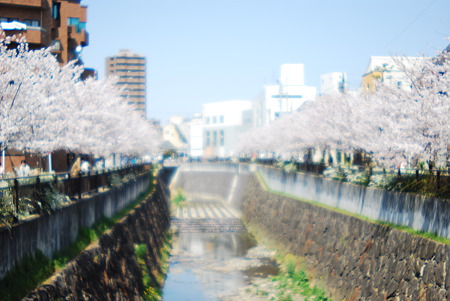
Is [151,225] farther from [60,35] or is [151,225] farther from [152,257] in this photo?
[60,35]

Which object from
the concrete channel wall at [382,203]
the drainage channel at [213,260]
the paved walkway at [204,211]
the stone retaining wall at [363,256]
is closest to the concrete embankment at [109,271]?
the drainage channel at [213,260]

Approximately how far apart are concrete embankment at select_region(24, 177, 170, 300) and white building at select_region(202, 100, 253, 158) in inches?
4782

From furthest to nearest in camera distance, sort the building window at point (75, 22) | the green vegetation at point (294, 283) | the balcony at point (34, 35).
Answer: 1. the building window at point (75, 22)
2. the balcony at point (34, 35)
3. the green vegetation at point (294, 283)

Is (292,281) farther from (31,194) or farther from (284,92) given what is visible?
(284,92)

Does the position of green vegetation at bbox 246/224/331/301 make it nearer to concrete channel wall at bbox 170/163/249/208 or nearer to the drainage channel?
the drainage channel

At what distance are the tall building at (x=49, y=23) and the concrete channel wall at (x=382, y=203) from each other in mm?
24003

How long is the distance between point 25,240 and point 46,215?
6.64 feet

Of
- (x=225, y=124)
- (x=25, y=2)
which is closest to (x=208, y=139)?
(x=225, y=124)

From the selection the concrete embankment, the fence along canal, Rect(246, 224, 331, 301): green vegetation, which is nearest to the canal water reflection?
Rect(246, 224, 331, 301): green vegetation

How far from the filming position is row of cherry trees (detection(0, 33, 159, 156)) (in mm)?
21672

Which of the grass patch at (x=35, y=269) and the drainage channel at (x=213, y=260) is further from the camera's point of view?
the drainage channel at (x=213, y=260)

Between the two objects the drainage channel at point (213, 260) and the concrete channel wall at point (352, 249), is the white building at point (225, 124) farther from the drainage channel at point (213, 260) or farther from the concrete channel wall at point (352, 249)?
the concrete channel wall at point (352, 249)

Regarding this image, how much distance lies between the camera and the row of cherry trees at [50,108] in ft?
71.1

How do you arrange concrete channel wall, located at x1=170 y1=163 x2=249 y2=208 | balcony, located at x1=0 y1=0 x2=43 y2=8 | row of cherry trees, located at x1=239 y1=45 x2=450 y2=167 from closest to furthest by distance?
row of cherry trees, located at x1=239 y1=45 x2=450 y2=167
balcony, located at x1=0 y1=0 x2=43 y2=8
concrete channel wall, located at x1=170 y1=163 x2=249 y2=208
